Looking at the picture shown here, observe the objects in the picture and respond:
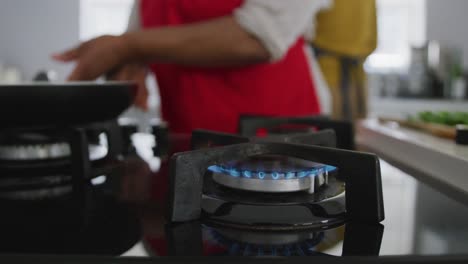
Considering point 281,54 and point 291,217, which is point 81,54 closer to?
point 281,54

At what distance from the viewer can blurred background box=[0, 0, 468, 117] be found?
275cm

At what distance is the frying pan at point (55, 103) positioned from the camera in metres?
0.42

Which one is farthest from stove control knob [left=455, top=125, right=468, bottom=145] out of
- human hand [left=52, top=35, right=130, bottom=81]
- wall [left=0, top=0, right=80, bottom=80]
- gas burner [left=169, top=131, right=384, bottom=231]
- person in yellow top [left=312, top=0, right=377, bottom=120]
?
wall [left=0, top=0, right=80, bottom=80]

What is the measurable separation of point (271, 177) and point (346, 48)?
1218mm

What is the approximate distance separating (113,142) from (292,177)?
0.93ft

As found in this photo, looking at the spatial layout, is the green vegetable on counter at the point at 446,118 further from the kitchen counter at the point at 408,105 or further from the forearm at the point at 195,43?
the kitchen counter at the point at 408,105

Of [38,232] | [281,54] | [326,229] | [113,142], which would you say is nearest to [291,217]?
[326,229]

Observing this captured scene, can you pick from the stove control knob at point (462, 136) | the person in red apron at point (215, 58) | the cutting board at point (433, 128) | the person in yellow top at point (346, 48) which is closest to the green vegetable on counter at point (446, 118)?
the cutting board at point (433, 128)

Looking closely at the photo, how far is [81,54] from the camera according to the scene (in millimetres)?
730

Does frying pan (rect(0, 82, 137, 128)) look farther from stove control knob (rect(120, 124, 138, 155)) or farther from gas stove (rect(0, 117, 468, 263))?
stove control knob (rect(120, 124, 138, 155))

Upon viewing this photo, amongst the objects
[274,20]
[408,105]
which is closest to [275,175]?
[274,20]

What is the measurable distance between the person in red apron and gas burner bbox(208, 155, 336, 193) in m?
0.41

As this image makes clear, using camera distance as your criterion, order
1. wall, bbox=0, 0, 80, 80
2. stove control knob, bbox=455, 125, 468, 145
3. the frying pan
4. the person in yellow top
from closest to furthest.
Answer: the frying pan → stove control knob, bbox=455, 125, 468, 145 → the person in yellow top → wall, bbox=0, 0, 80, 80

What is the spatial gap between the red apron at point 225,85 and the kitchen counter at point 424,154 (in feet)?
0.73
